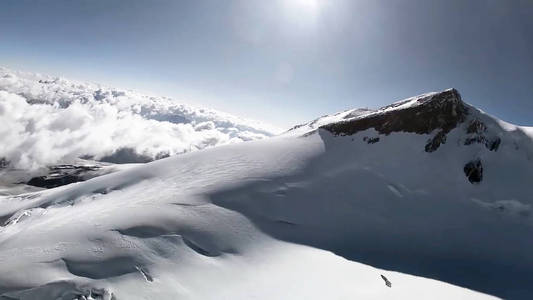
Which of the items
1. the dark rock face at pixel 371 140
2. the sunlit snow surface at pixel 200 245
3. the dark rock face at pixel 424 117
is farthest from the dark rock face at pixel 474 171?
the dark rock face at pixel 371 140

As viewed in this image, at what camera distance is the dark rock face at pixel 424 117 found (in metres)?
56.6

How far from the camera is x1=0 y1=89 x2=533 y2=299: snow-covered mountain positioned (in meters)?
24.0

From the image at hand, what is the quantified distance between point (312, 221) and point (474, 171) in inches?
1099

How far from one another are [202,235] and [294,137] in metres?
35.5

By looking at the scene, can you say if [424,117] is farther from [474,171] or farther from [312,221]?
[312,221]

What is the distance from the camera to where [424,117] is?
5697 cm

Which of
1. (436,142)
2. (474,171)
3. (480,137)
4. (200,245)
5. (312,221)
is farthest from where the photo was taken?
(480,137)

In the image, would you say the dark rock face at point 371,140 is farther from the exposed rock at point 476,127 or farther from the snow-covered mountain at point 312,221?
the exposed rock at point 476,127

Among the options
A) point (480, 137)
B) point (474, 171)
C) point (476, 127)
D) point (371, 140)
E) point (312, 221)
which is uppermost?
point (476, 127)

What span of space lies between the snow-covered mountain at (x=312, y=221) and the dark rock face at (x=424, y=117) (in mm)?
184

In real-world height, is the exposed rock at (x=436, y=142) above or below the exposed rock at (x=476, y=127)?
below

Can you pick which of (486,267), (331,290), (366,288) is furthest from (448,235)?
(331,290)

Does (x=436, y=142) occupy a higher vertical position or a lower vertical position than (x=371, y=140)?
higher

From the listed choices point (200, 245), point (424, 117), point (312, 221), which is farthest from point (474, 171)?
point (200, 245)
